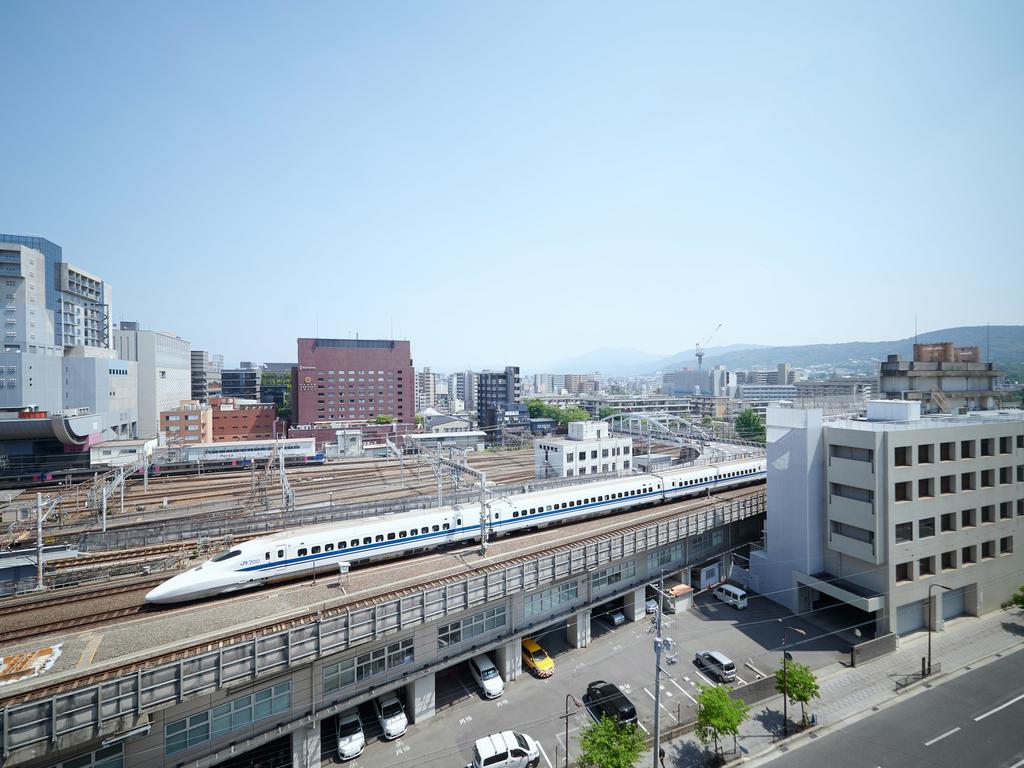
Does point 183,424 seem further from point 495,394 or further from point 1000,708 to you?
point 1000,708

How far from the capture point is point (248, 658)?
14.2m

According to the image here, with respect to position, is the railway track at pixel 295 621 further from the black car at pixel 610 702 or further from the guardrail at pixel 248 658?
the black car at pixel 610 702

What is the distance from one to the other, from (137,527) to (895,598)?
1706 inches

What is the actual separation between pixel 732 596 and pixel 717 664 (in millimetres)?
7600

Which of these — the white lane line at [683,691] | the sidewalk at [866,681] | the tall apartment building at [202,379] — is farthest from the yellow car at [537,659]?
the tall apartment building at [202,379]

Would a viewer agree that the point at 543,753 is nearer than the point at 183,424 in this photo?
Yes

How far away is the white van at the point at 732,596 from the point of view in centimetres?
2697

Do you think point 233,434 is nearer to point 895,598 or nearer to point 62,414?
point 62,414

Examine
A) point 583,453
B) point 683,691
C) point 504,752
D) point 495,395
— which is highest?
point 495,395

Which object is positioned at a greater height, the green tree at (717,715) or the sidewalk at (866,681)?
the green tree at (717,715)

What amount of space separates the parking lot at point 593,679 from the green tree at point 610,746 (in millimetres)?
2658

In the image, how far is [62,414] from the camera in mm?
49469

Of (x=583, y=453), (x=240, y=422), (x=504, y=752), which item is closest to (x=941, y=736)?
(x=504, y=752)

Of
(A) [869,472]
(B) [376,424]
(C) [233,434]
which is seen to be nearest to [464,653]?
(A) [869,472]
